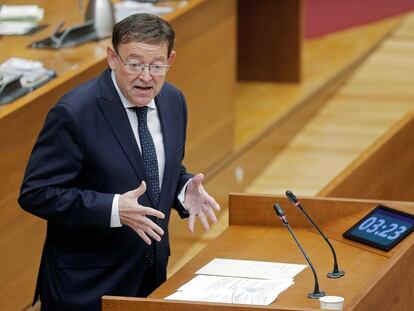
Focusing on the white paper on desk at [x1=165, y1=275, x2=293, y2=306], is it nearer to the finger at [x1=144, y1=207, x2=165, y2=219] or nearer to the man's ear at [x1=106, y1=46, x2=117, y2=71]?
the finger at [x1=144, y1=207, x2=165, y2=219]

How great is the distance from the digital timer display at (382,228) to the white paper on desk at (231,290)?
211mm

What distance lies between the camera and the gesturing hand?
1.84m

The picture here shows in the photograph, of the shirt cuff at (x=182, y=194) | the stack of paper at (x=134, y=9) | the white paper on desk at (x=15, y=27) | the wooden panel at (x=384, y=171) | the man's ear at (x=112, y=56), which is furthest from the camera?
the stack of paper at (x=134, y=9)

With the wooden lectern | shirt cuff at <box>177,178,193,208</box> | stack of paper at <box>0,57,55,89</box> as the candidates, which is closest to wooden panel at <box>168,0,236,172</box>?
stack of paper at <box>0,57,55,89</box>

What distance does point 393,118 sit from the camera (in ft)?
14.2

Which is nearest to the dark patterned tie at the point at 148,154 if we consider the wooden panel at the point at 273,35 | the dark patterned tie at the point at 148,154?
the dark patterned tie at the point at 148,154

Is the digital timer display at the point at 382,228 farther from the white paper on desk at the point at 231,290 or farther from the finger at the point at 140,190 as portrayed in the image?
the finger at the point at 140,190

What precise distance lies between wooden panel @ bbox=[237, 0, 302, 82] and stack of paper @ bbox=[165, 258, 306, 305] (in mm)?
2565

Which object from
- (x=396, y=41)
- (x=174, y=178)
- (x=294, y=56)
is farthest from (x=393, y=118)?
(x=174, y=178)

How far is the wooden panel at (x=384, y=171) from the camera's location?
254cm

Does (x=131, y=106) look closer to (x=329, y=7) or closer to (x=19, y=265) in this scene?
(x=19, y=265)

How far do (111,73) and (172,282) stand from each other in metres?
0.32

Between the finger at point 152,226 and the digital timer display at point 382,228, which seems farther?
the digital timer display at point 382,228

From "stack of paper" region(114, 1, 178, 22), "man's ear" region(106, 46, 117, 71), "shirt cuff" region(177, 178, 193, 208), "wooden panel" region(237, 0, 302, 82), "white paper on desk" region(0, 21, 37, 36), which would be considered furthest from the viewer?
"wooden panel" region(237, 0, 302, 82)
